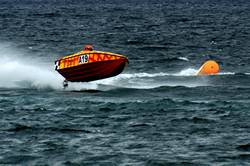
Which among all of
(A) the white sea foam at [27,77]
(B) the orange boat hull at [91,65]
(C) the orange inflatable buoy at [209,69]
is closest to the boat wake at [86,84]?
(A) the white sea foam at [27,77]

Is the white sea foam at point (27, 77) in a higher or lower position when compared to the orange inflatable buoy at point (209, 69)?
lower

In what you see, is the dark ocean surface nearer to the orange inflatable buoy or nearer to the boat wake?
the boat wake

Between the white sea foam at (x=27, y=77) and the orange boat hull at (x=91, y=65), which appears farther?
the white sea foam at (x=27, y=77)

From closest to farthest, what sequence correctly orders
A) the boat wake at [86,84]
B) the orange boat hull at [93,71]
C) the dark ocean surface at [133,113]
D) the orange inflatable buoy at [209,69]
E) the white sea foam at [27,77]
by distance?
1. the dark ocean surface at [133,113]
2. the orange boat hull at [93,71]
3. the boat wake at [86,84]
4. the white sea foam at [27,77]
5. the orange inflatable buoy at [209,69]

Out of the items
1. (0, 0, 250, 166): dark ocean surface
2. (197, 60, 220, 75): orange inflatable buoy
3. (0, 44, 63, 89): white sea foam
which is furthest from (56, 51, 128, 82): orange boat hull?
(197, 60, 220, 75): orange inflatable buoy

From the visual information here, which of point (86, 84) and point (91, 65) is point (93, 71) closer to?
point (91, 65)

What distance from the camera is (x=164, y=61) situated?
69812 millimetres

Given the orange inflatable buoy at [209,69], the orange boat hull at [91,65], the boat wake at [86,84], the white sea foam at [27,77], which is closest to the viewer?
the orange boat hull at [91,65]

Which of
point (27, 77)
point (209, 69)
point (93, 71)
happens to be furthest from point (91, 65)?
point (209, 69)

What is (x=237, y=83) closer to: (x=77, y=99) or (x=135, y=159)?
(x=77, y=99)

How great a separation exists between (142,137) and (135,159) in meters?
3.93

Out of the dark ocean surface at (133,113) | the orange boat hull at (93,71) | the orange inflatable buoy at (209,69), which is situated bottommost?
the dark ocean surface at (133,113)

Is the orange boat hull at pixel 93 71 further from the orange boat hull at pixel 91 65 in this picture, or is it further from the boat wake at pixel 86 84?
the boat wake at pixel 86 84

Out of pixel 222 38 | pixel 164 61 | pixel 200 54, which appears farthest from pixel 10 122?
pixel 222 38
